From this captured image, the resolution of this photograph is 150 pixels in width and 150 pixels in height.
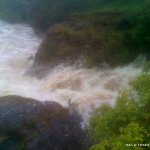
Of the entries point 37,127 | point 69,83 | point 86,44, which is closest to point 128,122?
point 37,127

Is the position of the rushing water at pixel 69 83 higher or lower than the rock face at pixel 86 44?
lower

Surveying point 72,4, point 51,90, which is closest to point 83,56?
point 51,90

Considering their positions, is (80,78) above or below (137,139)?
above

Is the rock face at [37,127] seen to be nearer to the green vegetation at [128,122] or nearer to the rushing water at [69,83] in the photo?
the rushing water at [69,83]

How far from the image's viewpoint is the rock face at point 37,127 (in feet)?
35.2

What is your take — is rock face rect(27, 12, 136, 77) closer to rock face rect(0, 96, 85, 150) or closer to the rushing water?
the rushing water

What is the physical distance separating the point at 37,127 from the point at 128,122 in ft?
13.5

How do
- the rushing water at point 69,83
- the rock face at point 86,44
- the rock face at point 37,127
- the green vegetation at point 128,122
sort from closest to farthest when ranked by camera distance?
1. the green vegetation at point 128,122
2. the rock face at point 37,127
3. the rushing water at point 69,83
4. the rock face at point 86,44

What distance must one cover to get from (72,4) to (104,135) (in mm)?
17967

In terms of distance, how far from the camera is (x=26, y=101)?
39.8 feet

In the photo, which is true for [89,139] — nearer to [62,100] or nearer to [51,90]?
[62,100]

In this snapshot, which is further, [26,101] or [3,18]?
[3,18]

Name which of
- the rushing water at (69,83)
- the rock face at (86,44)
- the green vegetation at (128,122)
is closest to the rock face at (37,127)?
the rushing water at (69,83)

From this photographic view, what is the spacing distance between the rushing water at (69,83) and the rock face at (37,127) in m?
1.53
